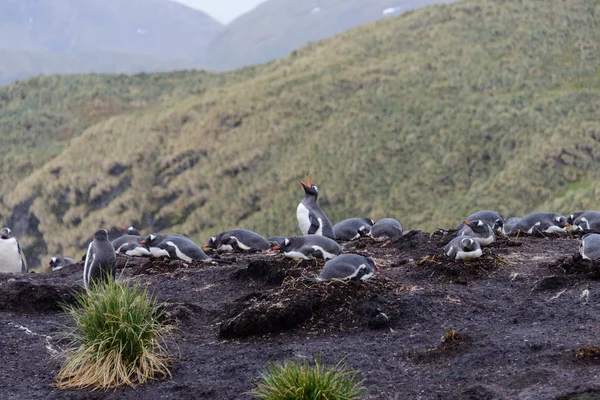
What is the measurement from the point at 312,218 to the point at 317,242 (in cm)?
270

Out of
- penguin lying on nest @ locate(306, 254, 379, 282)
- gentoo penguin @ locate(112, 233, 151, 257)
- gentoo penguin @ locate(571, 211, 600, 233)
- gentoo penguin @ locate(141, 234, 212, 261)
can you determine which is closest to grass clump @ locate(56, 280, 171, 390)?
penguin lying on nest @ locate(306, 254, 379, 282)

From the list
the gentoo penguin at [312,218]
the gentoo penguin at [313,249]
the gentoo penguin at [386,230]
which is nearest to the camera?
the gentoo penguin at [313,249]

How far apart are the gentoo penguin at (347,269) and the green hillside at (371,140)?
63.6 feet

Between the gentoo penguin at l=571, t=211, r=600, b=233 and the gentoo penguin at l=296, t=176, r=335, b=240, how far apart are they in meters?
3.99

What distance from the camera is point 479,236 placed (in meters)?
10.5

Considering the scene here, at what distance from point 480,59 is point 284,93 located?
34.8 ft

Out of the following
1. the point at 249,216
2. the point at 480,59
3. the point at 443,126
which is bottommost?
the point at 249,216

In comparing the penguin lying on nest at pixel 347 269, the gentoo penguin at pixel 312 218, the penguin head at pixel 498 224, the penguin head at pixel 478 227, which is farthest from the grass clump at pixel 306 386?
the penguin head at pixel 498 224

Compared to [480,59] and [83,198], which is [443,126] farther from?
[83,198]

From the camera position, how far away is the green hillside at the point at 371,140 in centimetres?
3203

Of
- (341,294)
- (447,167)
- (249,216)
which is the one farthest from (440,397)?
(249,216)

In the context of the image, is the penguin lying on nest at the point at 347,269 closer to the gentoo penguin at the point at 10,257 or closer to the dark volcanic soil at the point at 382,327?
the dark volcanic soil at the point at 382,327

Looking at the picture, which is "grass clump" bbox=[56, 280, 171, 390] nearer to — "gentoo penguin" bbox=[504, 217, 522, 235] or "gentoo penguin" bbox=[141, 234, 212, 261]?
"gentoo penguin" bbox=[141, 234, 212, 261]

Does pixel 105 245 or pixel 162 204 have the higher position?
pixel 105 245
